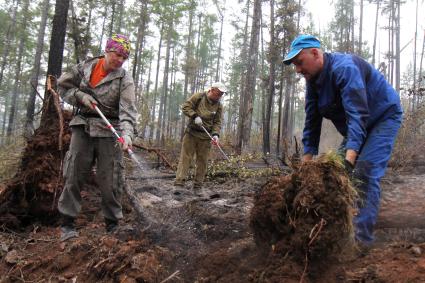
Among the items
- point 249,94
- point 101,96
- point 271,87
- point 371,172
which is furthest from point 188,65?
point 371,172

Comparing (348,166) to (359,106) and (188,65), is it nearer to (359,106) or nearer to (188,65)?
(359,106)

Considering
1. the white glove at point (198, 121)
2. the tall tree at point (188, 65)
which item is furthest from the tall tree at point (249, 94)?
the tall tree at point (188, 65)

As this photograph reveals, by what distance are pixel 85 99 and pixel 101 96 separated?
0.20 metres

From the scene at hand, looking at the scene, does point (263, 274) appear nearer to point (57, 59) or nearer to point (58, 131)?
point (58, 131)

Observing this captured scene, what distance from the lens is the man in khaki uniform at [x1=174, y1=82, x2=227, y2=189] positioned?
695cm

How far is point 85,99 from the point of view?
3801 millimetres

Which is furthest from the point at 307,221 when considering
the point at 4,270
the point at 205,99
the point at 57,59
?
the point at 57,59

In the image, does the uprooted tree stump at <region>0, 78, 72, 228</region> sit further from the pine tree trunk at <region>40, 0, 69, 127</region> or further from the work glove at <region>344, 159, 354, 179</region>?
the work glove at <region>344, 159, 354, 179</region>

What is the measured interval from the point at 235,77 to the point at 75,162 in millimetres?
36909

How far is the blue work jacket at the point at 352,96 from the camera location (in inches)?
111

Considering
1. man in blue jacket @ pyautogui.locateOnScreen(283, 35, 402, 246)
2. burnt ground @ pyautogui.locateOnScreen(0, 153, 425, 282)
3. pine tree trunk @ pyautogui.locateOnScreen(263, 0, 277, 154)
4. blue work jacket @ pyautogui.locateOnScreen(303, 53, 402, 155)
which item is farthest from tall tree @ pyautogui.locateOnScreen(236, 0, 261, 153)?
man in blue jacket @ pyautogui.locateOnScreen(283, 35, 402, 246)

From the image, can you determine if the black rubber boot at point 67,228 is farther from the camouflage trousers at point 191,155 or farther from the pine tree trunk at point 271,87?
the pine tree trunk at point 271,87

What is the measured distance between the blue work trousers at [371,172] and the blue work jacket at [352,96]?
91mm

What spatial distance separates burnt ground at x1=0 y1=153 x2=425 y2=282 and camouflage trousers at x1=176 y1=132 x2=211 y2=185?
84.7 inches
